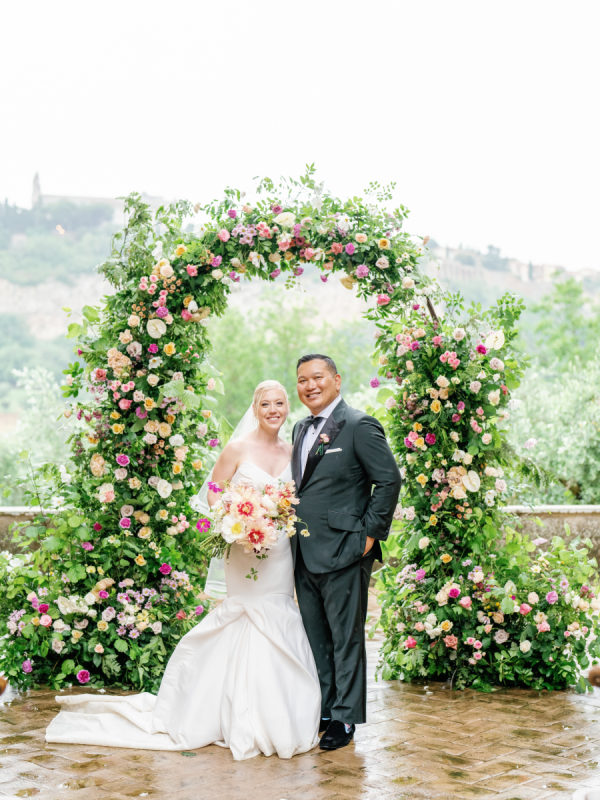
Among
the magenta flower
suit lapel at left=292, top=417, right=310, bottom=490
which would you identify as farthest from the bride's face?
the magenta flower

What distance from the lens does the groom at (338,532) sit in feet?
14.3

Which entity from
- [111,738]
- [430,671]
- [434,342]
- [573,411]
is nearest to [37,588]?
[111,738]

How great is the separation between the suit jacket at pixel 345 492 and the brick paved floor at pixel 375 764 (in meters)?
0.90

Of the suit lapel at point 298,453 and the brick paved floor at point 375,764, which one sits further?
the suit lapel at point 298,453

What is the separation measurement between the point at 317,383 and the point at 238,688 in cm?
151

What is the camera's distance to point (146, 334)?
5.41 metres

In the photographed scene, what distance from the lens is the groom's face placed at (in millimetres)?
4516

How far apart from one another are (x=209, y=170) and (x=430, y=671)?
3822 cm

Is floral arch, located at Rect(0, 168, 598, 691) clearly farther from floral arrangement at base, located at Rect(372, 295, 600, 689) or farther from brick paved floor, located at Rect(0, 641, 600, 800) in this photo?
brick paved floor, located at Rect(0, 641, 600, 800)

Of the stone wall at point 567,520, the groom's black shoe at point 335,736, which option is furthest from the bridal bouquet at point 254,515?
the stone wall at point 567,520

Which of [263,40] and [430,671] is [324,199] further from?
[263,40]

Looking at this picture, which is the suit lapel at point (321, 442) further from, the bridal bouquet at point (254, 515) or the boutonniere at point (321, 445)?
the bridal bouquet at point (254, 515)

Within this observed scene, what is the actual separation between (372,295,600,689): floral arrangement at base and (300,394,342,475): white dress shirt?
3.15ft

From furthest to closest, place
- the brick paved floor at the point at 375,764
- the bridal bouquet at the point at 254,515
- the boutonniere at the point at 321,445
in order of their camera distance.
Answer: the boutonniere at the point at 321,445 < the bridal bouquet at the point at 254,515 < the brick paved floor at the point at 375,764
